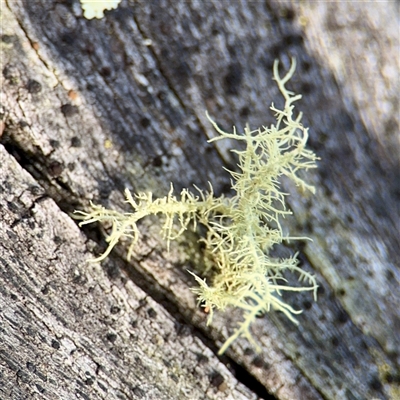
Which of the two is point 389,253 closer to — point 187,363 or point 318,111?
point 318,111

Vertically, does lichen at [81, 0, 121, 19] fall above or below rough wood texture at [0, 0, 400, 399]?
above

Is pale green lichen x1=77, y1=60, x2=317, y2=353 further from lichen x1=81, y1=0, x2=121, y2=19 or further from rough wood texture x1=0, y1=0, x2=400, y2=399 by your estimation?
lichen x1=81, y1=0, x2=121, y2=19

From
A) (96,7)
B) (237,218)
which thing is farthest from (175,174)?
(96,7)

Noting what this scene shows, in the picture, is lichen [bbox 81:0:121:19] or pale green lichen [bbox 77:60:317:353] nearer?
pale green lichen [bbox 77:60:317:353]

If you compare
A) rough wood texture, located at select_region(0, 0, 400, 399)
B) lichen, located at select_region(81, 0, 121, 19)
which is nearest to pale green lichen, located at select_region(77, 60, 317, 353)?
rough wood texture, located at select_region(0, 0, 400, 399)

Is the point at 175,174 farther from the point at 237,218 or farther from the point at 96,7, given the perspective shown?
the point at 96,7

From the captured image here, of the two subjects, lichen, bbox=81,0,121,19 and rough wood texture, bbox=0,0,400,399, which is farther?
lichen, bbox=81,0,121,19

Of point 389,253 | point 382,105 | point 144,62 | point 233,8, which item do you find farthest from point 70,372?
point 382,105

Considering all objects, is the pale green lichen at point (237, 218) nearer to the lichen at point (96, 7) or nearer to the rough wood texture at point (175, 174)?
the rough wood texture at point (175, 174)

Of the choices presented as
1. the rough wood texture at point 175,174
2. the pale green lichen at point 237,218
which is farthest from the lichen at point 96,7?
the pale green lichen at point 237,218
